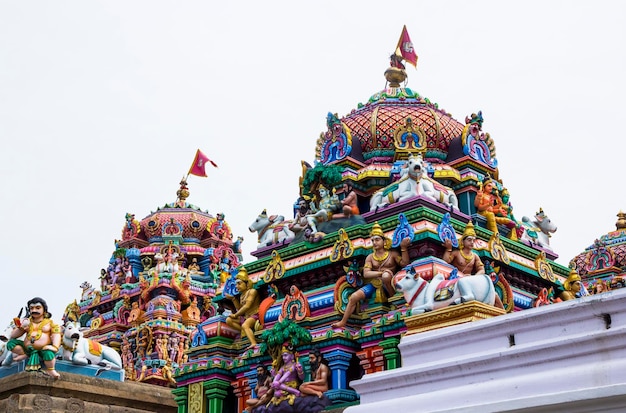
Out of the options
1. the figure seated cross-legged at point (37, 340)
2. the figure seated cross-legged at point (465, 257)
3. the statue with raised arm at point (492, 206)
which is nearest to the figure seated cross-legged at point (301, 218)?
the figure seated cross-legged at point (465, 257)

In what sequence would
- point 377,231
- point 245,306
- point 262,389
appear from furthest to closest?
point 245,306, point 377,231, point 262,389

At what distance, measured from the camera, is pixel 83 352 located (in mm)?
22906

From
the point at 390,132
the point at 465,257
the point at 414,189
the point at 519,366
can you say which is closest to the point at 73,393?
the point at 414,189

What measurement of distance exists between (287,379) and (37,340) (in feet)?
19.1

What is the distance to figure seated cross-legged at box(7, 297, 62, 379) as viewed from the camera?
21.4 metres

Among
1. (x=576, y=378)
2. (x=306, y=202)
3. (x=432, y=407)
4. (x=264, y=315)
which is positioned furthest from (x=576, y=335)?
(x=306, y=202)

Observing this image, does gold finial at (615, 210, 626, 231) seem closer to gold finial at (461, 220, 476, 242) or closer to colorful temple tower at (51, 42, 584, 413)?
colorful temple tower at (51, 42, 584, 413)

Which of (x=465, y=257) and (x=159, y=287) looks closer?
(x=465, y=257)

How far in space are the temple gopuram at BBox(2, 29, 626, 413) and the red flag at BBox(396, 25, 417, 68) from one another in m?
0.17

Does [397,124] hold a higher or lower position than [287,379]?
higher

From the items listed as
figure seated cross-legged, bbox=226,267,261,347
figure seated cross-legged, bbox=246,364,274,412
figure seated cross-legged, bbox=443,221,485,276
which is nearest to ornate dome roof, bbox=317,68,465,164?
figure seated cross-legged, bbox=226,267,261,347

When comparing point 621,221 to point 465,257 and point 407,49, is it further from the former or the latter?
point 465,257

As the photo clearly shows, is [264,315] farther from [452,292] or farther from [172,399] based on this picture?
[452,292]

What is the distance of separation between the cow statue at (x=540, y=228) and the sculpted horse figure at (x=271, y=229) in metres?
6.30
